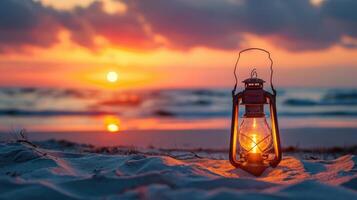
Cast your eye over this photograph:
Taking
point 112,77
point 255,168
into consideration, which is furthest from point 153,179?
point 112,77

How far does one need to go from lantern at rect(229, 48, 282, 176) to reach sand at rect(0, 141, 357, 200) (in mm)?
118

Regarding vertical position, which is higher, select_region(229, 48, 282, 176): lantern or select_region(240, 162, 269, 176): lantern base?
select_region(229, 48, 282, 176): lantern

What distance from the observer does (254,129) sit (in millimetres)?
3865

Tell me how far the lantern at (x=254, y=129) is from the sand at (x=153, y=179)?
118 mm

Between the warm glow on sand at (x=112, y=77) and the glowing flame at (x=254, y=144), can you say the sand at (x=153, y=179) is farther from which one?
the warm glow on sand at (x=112, y=77)

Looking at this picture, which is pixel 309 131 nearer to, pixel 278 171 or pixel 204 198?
pixel 278 171

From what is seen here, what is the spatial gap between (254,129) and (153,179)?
3.66 ft

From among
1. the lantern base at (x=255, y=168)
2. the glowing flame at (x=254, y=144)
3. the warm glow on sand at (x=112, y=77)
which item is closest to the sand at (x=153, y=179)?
the lantern base at (x=255, y=168)

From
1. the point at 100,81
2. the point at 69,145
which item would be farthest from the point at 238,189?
the point at 100,81

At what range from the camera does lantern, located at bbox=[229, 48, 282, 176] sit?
371 centimetres

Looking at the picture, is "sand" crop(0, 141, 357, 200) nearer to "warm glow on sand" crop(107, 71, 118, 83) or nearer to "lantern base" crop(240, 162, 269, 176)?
"lantern base" crop(240, 162, 269, 176)

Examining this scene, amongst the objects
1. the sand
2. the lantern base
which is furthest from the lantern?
the sand

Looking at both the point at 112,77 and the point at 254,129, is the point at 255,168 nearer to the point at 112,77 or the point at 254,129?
the point at 254,129

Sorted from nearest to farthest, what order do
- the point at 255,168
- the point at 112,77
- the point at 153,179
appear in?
the point at 153,179, the point at 255,168, the point at 112,77
